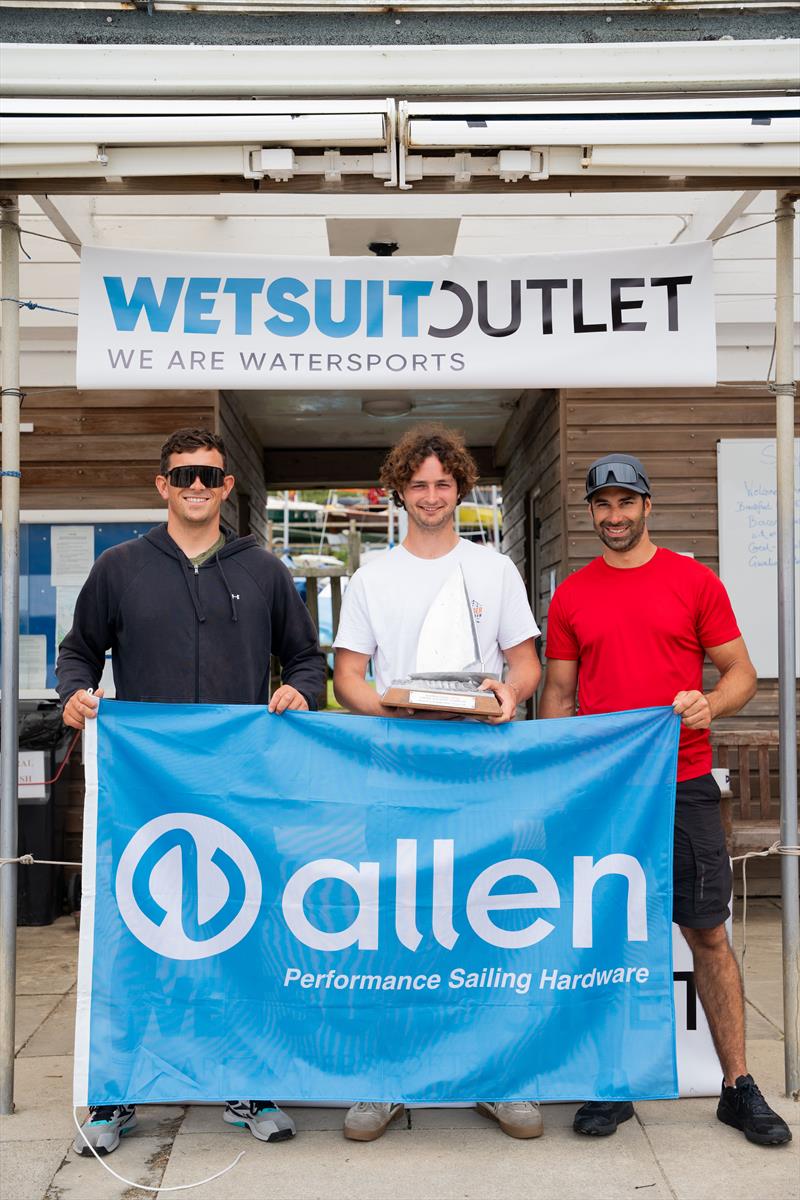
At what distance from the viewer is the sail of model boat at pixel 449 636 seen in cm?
340

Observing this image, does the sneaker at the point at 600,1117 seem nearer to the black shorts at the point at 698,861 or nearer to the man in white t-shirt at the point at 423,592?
the man in white t-shirt at the point at 423,592

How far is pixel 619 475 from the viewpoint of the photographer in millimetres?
3547

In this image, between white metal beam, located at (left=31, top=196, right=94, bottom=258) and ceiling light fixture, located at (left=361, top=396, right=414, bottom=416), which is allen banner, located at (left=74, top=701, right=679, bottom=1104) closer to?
white metal beam, located at (left=31, top=196, right=94, bottom=258)

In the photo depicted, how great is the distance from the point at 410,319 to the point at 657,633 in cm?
137

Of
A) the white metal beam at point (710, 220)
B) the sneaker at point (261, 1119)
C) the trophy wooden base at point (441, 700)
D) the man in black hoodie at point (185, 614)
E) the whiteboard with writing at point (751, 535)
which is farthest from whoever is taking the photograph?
the whiteboard with writing at point (751, 535)

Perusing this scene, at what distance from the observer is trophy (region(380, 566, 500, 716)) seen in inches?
130

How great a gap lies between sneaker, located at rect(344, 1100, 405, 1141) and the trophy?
1.24 metres

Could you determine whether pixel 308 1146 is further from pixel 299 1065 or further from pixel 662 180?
pixel 662 180

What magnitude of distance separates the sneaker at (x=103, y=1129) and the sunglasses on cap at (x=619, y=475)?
2.42m

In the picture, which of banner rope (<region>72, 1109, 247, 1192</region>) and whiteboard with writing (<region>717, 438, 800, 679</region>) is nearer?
banner rope (<region>72, 1109, 247, 1192</region>)

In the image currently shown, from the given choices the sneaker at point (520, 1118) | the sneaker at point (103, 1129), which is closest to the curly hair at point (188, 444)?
the sneaker at point (103, 1129)

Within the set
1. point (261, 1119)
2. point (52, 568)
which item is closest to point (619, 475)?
point (261, 1119)

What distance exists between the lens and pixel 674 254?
3906 mm

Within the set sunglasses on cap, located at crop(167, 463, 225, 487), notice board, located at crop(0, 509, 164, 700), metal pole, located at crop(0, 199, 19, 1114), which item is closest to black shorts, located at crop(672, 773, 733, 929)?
sunglasses on cap, located at crop(167, 463, 225, 487)
